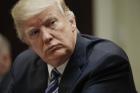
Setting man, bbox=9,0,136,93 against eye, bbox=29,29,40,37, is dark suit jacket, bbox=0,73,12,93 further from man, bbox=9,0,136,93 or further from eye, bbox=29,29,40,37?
eye, bbox=29,29,40,37

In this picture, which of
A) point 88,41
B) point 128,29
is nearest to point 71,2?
point 128,29

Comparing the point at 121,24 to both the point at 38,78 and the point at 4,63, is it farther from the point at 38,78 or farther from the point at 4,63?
the point at 38,78

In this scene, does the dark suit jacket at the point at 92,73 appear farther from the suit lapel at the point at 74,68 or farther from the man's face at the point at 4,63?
the man's face at the point at 4,63

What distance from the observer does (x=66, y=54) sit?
197 centimetres

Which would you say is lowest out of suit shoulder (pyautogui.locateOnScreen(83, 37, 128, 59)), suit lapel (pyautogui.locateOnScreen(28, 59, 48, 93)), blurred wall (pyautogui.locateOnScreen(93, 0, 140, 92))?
blurred wall (pyautogui.locateOnScreen(93, 0, 140, 92))

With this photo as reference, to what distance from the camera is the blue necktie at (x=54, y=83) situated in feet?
6.59

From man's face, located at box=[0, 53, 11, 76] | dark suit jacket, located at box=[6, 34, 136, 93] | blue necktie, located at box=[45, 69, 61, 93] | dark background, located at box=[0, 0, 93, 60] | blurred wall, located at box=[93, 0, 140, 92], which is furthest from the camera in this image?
dark background, located at box=[0, 0, 93, 60]

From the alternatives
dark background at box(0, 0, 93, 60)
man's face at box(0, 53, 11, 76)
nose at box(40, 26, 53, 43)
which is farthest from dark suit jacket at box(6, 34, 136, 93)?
dark background at box(0, 0, 93, 60)

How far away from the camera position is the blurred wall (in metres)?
4.59

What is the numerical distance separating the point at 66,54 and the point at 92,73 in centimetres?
16

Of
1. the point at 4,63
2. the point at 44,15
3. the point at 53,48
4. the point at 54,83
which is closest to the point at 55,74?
the point at 54,83

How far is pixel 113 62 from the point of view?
1884 millimetres

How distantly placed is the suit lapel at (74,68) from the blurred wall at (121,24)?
2.61 meters

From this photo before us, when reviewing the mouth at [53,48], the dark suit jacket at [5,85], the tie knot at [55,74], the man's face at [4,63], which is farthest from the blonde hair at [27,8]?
the man's face at [4,63]
